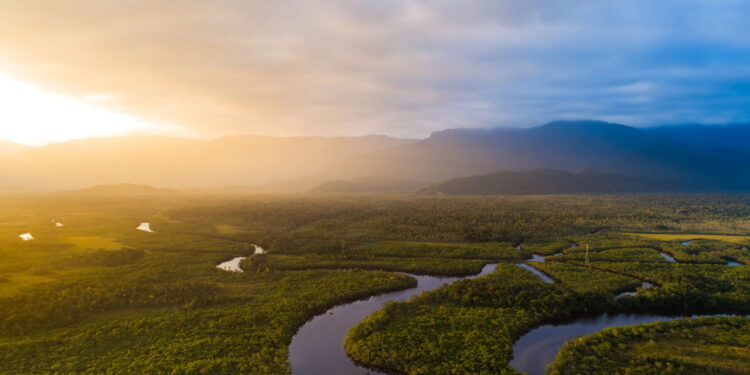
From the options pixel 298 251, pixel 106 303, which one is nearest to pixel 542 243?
pixel 298 251

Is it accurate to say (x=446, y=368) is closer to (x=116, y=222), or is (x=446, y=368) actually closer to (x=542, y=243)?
(x=542, y=243)

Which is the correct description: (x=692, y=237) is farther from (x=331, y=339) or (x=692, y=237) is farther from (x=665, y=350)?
(x=331, y=339)

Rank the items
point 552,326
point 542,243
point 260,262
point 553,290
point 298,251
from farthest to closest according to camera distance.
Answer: point 542,243, point 298,251, point 260,262, point 553,290, point 552,326

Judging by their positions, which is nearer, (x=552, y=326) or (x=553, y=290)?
(x=552, y=326)

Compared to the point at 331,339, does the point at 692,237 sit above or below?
above

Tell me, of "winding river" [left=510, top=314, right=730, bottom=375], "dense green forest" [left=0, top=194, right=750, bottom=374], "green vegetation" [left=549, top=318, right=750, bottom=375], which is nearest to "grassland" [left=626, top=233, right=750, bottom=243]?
A: "dense green forest" [left=0, top=194, right=750, bottom=374]

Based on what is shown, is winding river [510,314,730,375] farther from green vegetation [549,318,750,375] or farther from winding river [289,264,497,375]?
winding river [289,264,497,375]

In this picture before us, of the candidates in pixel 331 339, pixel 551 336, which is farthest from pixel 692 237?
pixel 331 339

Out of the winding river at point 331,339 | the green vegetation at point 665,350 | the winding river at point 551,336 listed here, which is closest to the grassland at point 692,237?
the winding river at point 551,336
